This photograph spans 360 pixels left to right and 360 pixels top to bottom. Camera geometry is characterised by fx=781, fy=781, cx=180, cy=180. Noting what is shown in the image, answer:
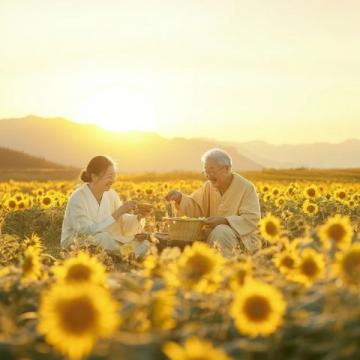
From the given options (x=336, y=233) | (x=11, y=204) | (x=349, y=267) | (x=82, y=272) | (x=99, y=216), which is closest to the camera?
(x=349, y=267)

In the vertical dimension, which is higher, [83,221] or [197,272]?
[197,272]

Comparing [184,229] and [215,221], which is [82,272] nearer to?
[184,229]

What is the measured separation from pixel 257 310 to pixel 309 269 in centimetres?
73

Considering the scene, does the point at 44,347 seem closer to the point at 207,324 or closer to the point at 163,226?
the point at 207,324

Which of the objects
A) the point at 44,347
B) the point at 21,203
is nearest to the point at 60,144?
the point at 21,203

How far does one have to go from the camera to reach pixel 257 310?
2.63 metres

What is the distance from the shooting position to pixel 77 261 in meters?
3.50

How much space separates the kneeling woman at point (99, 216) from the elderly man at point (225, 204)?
743 mm

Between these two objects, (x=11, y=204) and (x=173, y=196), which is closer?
(x=173, y=196)

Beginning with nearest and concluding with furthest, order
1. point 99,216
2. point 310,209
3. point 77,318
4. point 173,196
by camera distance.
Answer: point 77,318
point 173,196
point 99,216
point 310,209

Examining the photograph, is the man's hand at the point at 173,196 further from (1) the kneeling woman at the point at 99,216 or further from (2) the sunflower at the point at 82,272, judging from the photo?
(2) the sunflower at the point at 82,272

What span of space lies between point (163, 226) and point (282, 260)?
8351 millimetres

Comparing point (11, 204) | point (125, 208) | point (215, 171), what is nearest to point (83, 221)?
point (125, 208)

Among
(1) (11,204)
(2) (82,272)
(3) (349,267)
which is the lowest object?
(1) (11,204)
